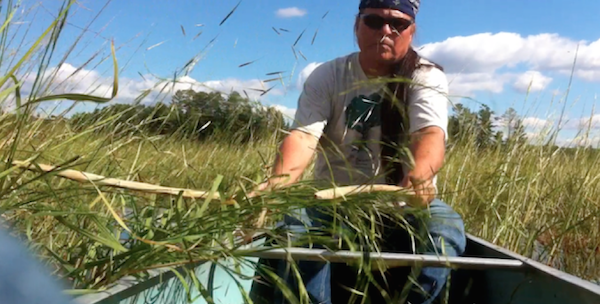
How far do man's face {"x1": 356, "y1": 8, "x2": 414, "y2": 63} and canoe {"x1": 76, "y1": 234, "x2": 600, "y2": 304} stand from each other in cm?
66

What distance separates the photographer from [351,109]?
193 cm

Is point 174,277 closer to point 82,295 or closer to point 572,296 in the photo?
point 82,295

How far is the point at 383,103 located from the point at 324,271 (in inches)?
24.0

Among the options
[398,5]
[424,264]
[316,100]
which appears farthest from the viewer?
[316,100]

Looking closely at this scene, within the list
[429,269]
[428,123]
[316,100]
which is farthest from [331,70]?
[429,269]

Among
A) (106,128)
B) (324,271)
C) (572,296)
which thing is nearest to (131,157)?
(106,128)

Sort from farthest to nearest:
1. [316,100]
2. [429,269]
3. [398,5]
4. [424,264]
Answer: [316,100], [398,5], [429,269], [424,264]

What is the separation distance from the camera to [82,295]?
0.89 meters

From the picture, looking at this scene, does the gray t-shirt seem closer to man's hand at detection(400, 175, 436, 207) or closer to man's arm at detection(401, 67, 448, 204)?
man's arm at detection(401, 67, 448, 204)

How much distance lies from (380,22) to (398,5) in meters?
0.08

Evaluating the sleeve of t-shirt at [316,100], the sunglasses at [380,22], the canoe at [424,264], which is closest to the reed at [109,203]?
the canoe at [424,264]

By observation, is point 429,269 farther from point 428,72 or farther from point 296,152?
point 428,72

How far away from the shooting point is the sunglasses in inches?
73.6

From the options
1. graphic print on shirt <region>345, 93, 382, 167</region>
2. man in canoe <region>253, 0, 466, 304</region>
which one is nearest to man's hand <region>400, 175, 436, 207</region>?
man in canoe <region>253, 0, 466, 304</region>
